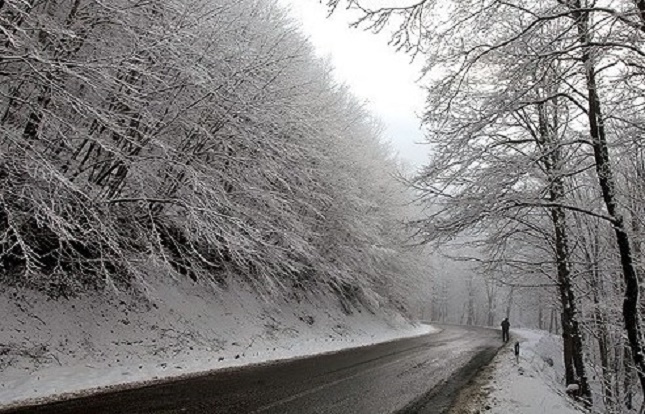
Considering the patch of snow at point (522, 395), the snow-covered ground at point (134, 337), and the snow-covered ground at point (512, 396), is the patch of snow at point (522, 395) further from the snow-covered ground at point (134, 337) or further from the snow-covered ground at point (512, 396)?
the snow-covered ground at point (134, 337)

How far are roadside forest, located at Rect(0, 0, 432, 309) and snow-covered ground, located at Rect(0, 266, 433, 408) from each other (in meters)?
0.64

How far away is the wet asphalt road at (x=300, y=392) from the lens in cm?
634

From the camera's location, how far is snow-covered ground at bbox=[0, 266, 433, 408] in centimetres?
759

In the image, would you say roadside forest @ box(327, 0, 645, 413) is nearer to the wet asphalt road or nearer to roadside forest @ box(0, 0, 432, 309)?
roadside forest @ box(0, 0, 432, 309)

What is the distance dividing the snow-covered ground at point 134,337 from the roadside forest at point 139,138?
64 cm

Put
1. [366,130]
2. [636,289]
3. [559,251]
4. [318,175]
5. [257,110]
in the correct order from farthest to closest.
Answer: [366,130] → [318,175] → [257,110] → [559,251] → [636,289]

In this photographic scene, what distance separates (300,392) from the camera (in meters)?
8.04

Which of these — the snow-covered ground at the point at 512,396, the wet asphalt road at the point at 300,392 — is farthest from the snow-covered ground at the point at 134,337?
the snow-covered ground at the point at 512,396

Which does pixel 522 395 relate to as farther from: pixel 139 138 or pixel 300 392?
pixel 139 138

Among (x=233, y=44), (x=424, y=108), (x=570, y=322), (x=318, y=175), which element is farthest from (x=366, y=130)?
(x=424, y=108)

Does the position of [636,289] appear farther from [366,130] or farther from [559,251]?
[366,130]

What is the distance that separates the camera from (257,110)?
38.0 feet

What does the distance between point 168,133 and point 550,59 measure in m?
8.54

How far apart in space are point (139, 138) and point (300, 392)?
22.3 feet
